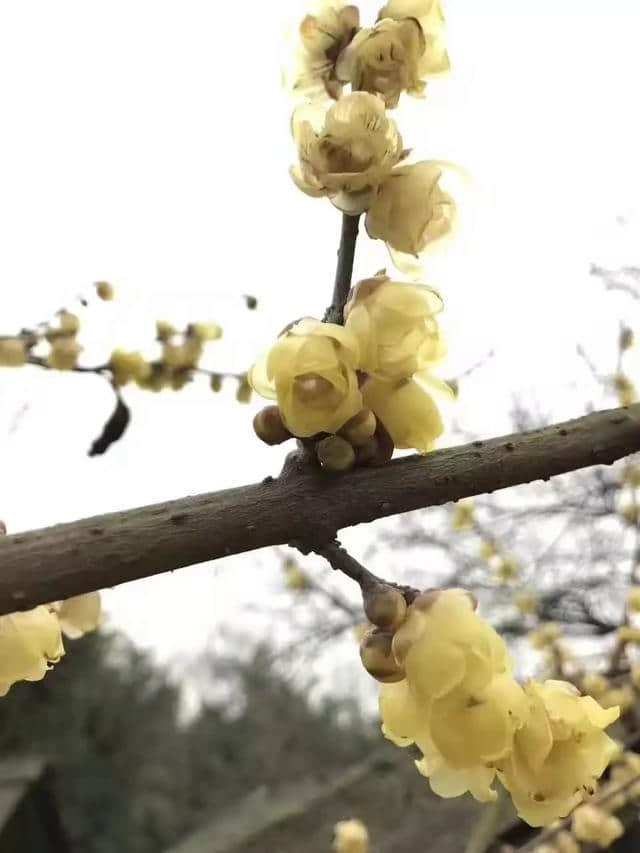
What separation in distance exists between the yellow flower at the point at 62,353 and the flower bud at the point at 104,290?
56mm

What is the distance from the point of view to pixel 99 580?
19 cm

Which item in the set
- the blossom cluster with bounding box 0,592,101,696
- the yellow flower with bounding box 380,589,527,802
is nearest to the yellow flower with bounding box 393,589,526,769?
the yellow flower with bounding box 380,589,527,802

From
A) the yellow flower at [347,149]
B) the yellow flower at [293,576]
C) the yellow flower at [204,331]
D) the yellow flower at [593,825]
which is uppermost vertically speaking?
the yellow flower at [347,149]

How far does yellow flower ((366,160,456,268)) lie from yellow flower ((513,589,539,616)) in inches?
30.1

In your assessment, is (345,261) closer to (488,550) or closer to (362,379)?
(362,379)

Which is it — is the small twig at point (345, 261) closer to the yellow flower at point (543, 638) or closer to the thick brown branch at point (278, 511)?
the thick brown branch at point (278, 511)

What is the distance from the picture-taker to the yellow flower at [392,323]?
24 centimetres

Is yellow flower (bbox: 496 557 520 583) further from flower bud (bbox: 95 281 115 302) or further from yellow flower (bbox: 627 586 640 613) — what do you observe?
flower bud (bbox: 95 281 115 302)

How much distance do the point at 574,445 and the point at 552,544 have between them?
93 cm

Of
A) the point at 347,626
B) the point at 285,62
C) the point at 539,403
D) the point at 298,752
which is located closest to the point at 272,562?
the point at 347,626

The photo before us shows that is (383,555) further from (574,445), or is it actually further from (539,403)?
(574,445)

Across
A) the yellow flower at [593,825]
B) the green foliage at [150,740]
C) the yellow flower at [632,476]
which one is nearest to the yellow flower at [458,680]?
the yellow flower at [593,825]

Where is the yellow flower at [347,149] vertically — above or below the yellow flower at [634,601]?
above

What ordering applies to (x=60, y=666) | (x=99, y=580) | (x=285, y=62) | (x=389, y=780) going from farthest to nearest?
(x=60, y=666)
(x=389, y=780)
(x=285, y=62)
(x=99, y=580)
